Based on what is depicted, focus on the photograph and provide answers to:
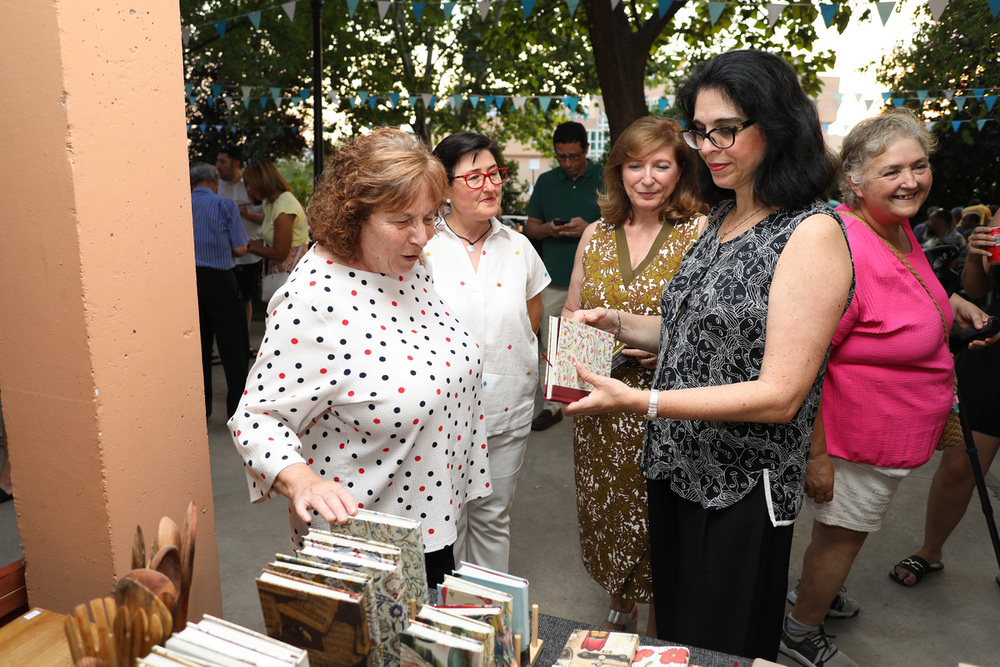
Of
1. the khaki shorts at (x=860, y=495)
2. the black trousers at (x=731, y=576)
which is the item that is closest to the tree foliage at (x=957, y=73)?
the khaki shorts at (x=860, y=495)

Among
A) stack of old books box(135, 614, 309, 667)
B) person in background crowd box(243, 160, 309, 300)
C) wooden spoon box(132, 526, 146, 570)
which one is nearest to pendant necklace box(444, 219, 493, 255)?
wooden spoon box(132, 526, 146, 570)

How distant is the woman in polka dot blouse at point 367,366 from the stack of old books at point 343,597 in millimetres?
289

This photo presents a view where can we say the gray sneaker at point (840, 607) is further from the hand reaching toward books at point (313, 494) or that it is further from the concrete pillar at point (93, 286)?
the concrete pillar at point (93, 286)

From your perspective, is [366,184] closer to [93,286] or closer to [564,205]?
[93,286]

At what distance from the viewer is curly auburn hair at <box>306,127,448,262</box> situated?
170 centimetres

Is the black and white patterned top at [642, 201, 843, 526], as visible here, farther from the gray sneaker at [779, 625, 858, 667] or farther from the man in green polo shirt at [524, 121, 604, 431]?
the man in green polo shirt at [524, 121, 604, 431]

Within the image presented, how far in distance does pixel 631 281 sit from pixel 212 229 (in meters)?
3.43

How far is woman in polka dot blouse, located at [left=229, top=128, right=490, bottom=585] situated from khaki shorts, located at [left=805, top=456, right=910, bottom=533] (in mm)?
1373

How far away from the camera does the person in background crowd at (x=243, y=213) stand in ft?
21.0

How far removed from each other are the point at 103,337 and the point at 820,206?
1632 mm

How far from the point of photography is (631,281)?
A: 254cm

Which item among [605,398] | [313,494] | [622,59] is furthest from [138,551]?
[622,59]

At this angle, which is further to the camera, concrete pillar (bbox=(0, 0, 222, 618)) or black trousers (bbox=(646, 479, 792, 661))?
black trousers (bbox=(646, 479, 792, 661))

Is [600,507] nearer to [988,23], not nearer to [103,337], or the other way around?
[103,337]
